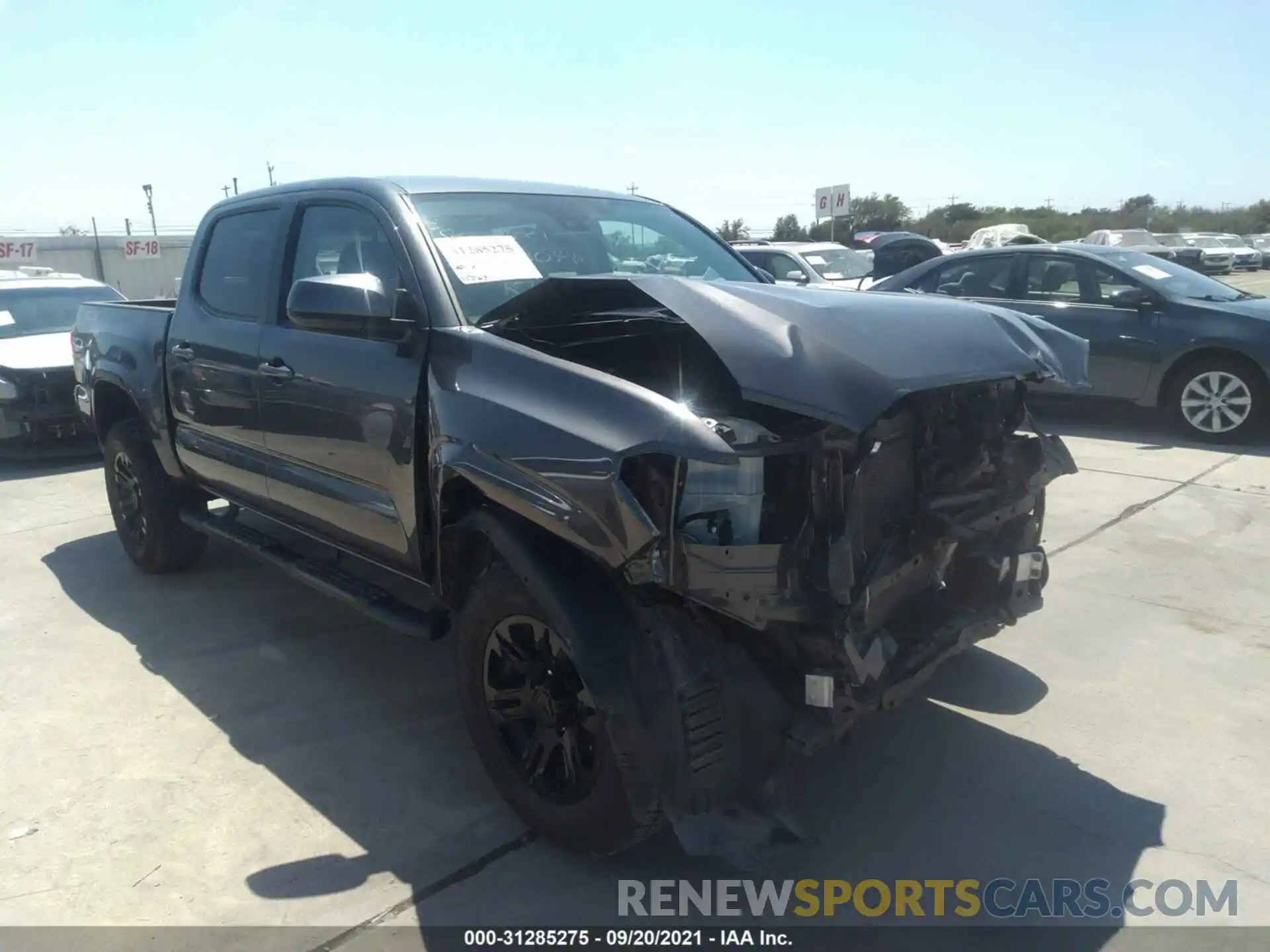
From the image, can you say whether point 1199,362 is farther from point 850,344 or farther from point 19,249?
point 19,249

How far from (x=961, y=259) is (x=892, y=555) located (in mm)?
7486

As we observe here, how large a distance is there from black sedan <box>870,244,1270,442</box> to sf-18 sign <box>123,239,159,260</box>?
75.3 ft

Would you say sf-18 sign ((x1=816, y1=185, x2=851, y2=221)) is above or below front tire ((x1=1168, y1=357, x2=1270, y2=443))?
above

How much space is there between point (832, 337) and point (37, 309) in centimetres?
961

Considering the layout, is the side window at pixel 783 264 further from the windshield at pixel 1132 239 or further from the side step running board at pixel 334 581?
the windshield at pixel 1132 239

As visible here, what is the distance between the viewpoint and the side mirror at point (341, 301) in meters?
3.24

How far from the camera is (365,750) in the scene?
367 centimetres

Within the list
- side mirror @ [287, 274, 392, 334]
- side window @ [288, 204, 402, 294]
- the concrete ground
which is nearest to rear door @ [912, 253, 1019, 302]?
the concrete ground

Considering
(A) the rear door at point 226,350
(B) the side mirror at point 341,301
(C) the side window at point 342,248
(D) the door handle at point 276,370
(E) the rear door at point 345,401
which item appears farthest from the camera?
(A) the rear door at point 226,350

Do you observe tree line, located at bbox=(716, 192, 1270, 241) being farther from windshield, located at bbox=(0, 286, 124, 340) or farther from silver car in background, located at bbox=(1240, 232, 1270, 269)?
windshield, located at bbox=(0, 286, 124, 340)

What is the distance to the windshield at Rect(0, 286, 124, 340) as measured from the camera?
31.3 feet

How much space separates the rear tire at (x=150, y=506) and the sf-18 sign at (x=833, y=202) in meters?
18.3

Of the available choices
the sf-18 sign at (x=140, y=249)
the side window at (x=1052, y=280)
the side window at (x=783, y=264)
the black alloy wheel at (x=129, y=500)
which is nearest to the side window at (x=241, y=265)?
the black alloy wheel at (x=129, y=500)

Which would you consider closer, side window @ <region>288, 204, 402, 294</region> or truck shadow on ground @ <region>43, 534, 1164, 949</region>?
truck shadow on ground @ <region>43, 534, 1164, 949</region>
